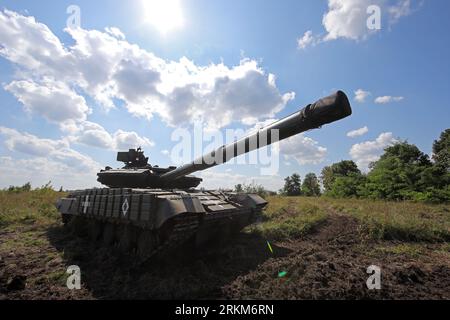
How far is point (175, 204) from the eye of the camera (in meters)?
5.04

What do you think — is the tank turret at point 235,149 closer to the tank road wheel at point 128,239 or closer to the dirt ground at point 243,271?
the tank road wheel at point 128,239

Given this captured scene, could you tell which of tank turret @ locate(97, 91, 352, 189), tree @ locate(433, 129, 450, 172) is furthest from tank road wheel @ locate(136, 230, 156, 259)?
tree @ locate(433, 129, 450, 172)

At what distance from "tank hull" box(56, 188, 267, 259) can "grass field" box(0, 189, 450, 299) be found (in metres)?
0.51

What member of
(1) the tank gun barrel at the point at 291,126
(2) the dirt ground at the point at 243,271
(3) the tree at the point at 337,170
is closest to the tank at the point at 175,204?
(1) the tank gun barrel at the point at 291,126

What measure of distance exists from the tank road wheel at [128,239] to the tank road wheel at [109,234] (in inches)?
28.5

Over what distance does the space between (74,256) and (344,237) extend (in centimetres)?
720

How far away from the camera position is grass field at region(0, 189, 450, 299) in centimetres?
423

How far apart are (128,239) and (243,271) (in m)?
3.08

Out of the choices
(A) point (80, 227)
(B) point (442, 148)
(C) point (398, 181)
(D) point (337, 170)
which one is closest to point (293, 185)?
(D) point (337, 170)

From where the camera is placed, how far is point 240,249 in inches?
259

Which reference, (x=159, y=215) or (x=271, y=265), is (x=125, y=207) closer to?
(x=159, y=215)

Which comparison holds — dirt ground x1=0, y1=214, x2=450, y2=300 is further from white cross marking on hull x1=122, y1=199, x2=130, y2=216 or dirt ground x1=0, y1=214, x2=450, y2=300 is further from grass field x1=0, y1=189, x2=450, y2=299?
white cross marking on hull x1=122, y1=199, x2=130, y2=216
